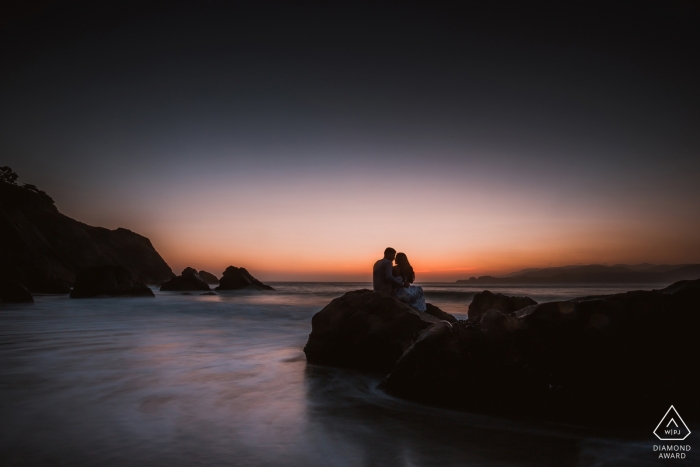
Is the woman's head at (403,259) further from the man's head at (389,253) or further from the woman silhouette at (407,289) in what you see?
the man's head at (389,253)

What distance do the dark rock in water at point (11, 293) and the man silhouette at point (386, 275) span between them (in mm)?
19300

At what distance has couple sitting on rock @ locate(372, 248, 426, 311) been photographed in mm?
7797

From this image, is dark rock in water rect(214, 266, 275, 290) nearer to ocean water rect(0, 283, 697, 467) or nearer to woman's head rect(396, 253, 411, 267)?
woman's head rect(396, 253, 411, 267)

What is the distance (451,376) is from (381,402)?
0.76 m

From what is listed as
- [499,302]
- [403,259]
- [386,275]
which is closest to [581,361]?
[386,275]

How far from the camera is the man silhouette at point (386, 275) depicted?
778cm

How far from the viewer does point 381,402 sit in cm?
394

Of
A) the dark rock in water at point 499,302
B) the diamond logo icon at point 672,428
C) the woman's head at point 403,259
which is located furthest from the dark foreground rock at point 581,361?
the dark rock in water at point 499,302

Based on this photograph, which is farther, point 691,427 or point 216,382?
point 216,382

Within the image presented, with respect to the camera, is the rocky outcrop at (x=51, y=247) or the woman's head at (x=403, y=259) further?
the rocky outcrop at (x=51, y=247)

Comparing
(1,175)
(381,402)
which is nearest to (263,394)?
(381,402)

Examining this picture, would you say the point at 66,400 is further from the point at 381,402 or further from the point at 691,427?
the point at 691,427

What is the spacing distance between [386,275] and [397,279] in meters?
0.30

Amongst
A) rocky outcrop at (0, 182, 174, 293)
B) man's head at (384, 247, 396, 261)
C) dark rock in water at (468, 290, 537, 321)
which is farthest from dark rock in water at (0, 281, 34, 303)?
dark rock in water at (468, 290, 537, 321)
